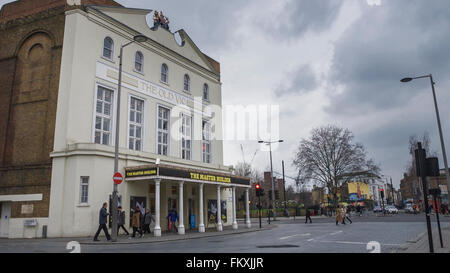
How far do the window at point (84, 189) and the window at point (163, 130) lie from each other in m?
7.85

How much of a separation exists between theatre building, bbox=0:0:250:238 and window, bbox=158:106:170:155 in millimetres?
83

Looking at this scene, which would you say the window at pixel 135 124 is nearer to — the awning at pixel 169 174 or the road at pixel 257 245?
the awning at pixel 169 174

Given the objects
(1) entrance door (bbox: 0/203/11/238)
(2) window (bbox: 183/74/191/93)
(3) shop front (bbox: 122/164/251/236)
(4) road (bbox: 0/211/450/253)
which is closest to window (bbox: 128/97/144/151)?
(3) shop front (bbox: 122/164/251/236)

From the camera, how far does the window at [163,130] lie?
28.9 meters

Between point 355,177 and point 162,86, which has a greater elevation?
point 162,86

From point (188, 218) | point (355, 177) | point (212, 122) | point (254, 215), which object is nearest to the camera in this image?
point (188, 218)

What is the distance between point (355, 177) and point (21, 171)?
47350 millimetres

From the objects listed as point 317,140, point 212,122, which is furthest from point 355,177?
point 212,122

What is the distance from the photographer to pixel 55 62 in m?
23.6

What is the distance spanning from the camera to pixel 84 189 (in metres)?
21.5

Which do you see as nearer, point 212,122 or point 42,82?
point 42,82

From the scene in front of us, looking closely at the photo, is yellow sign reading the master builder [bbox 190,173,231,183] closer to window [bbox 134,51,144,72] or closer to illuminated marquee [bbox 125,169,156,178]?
illuminated marquee [bbox 125,169,156,178]

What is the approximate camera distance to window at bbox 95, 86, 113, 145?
78.7 feet
